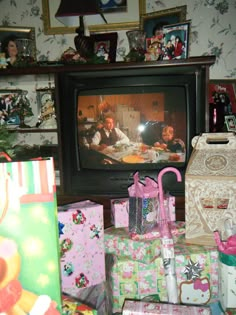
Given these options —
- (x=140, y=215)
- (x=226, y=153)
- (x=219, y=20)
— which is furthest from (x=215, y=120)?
(x=140, y=215)

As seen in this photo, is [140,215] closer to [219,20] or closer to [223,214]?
[223,214]

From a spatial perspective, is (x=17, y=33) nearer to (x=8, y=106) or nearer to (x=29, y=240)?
(x=8, y=106)

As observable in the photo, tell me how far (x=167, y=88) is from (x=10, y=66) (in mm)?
845

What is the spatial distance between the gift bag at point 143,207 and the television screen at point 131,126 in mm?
295

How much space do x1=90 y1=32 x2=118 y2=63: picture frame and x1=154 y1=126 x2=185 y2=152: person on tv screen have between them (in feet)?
1.70

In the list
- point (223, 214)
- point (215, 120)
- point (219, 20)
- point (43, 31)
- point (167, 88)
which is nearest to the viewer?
point (223, 214)

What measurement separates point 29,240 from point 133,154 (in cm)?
96

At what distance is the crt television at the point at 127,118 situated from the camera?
1.50 metres

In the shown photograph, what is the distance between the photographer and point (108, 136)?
1.61 meters

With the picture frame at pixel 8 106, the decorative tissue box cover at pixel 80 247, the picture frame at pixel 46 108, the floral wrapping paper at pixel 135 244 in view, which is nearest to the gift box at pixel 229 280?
the floral wrapping paper at pixel 135 244

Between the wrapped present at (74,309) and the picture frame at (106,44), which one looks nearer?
the wrapped present at (74,309)

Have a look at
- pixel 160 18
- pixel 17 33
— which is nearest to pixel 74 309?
pixel 160 18

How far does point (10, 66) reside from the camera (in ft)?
5.72

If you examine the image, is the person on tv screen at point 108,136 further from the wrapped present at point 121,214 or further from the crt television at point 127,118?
the wrapped present at point 121,214
